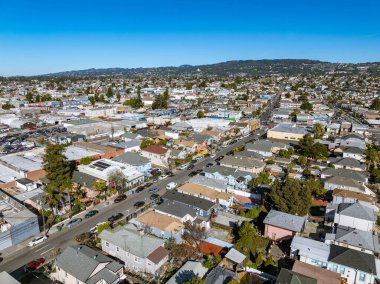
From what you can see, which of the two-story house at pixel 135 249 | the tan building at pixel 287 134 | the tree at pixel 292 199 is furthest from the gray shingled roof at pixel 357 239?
the tan building at pixel 287 134

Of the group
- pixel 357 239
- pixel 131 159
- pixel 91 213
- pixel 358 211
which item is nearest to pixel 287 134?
pixel 131 159

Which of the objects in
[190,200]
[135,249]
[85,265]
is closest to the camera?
[85,265]

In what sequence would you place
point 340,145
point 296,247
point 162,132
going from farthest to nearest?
point 162,132 < point 340,145 < point 296,247

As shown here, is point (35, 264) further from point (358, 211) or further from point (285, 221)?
point (358, 211)

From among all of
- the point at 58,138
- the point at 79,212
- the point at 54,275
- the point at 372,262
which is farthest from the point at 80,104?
the point at 372,262

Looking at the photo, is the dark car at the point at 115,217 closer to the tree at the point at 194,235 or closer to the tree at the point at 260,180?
the tree at the point at 194,235

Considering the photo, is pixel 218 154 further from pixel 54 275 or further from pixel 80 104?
pixel 80 104

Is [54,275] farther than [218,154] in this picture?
No
